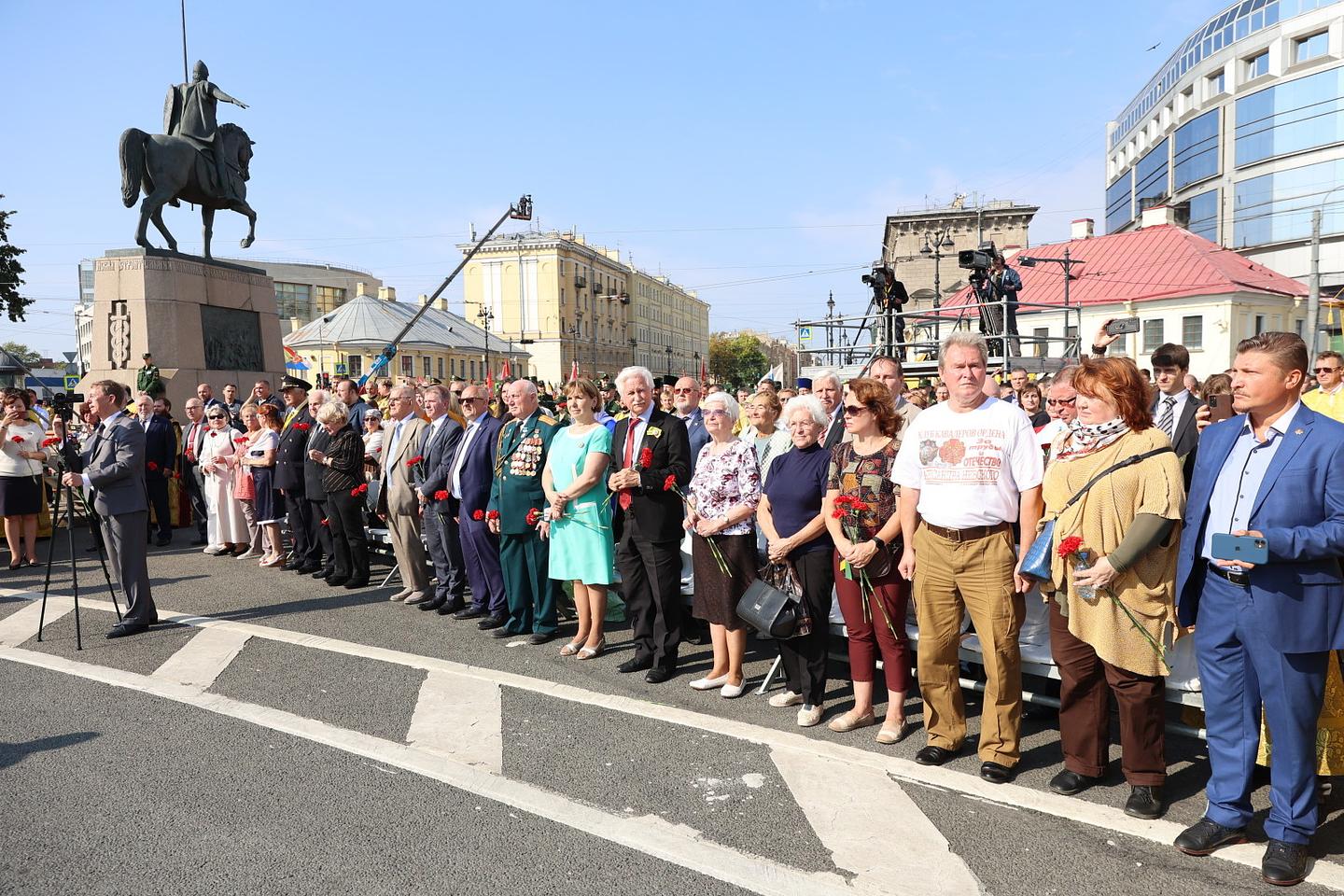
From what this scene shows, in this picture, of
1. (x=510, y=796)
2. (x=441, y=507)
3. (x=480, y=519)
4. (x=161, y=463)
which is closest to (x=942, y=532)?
(x=510, y=796)

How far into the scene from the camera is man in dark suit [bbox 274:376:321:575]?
8930mm

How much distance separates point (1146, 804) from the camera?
3.67 metres

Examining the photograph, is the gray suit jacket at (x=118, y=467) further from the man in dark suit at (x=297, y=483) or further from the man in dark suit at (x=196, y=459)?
the man in dark suit at (x=196, y=459)

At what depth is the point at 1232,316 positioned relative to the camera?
36906 millimetres

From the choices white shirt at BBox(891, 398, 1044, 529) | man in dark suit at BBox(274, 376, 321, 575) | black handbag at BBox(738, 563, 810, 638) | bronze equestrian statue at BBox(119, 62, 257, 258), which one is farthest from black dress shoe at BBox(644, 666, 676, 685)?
bronze equestrian statue at BBox(119, 62, 257, 258)

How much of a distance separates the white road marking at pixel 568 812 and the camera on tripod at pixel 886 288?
463 inches

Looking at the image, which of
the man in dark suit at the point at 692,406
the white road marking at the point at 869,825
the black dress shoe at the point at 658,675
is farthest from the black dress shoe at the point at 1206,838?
the man in dark suit at the point at 692,406

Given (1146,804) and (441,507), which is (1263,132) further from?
(1146,804)

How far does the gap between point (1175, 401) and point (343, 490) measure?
23.4ft

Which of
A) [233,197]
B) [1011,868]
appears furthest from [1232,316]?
[1011,868]

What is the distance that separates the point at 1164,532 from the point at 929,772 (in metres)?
1.58

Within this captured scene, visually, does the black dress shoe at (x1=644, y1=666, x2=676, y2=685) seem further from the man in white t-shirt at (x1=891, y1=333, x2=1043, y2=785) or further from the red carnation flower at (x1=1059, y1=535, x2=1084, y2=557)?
the red carnation flower at (x1=1059, y1=535, x2=1084, y2=557)

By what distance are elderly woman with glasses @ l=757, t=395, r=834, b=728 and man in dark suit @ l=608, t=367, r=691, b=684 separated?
826mm

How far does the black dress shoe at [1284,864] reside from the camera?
3146mm
